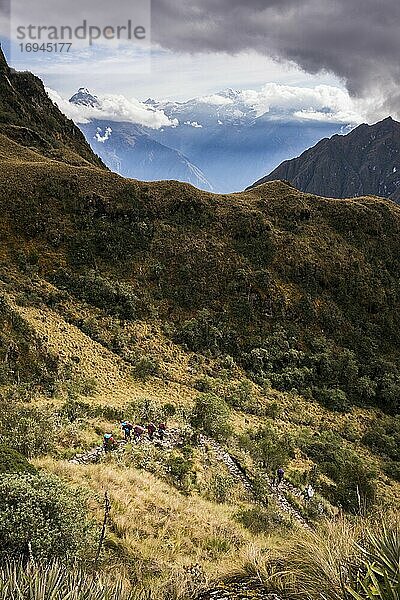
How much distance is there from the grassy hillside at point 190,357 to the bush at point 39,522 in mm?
38

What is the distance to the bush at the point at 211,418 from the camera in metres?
21.5

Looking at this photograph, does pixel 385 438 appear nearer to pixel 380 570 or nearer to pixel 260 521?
pixel 260 521

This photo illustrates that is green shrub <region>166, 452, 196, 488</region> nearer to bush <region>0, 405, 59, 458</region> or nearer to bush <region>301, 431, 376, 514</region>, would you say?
bush <region>0, 405, 59, 458</region>

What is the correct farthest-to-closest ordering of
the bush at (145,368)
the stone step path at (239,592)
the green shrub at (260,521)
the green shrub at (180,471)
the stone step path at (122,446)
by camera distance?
1. the bush at (145,368)
2. the green shrub at (180,471)
3. the stone step path at (122,446)
4. the green shrub at (260,521)
5. the stone step path at (239,592)

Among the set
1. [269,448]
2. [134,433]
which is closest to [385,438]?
[269,448]

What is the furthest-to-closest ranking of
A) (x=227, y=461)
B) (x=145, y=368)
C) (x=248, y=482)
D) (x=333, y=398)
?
(x=333, y=398) < (x=145, y=368) < (x=227, y=461) < (x=248, y=482)

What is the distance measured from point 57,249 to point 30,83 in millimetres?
61412

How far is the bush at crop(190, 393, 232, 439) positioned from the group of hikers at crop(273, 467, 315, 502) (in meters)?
3.49

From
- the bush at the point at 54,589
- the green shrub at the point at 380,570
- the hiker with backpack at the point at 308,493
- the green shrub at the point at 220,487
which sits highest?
the green shrub at the point at 380,570

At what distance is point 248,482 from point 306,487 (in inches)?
139

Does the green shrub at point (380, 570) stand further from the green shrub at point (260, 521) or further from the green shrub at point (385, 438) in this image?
the green shrub at point (385, 438)

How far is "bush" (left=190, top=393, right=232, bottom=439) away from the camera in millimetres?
21511

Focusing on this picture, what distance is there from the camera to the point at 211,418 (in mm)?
22000

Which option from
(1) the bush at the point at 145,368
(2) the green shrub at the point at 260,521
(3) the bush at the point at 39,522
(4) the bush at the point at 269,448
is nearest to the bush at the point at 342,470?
(4) the bush at the point at 269,448
